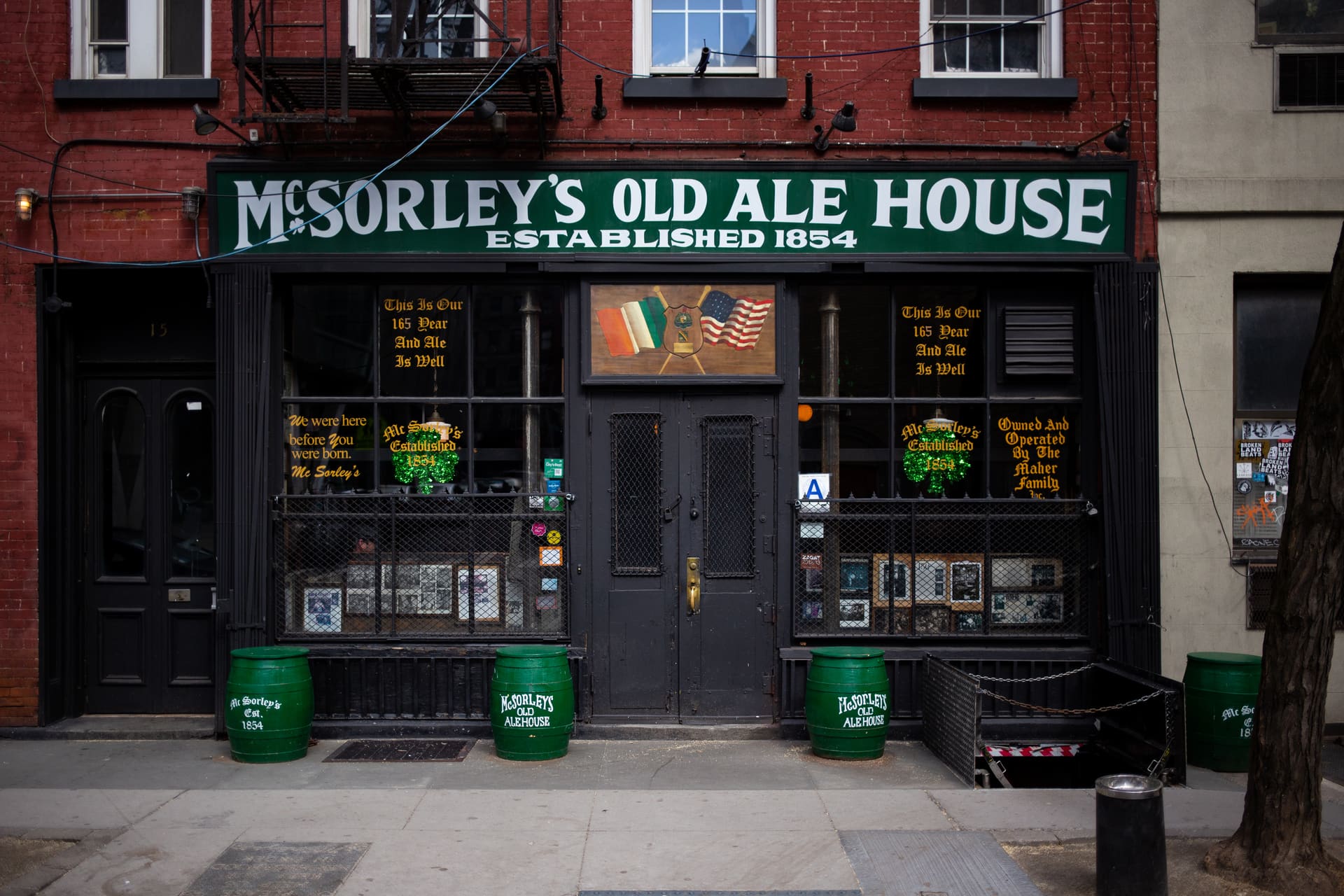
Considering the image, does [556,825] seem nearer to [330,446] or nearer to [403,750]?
[403,750]

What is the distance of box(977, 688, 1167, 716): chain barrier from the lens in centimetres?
763

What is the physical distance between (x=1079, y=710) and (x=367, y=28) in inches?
303

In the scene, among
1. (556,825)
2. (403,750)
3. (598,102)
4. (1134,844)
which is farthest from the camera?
(598,102)

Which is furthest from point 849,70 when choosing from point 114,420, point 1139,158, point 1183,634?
point 114,420

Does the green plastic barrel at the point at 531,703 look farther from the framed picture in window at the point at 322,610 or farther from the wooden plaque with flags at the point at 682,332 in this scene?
the wooden plaque with flags at the point at 682,332

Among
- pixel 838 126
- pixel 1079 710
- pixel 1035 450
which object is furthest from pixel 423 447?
pixel 1079 710

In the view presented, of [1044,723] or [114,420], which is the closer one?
[1044,723]

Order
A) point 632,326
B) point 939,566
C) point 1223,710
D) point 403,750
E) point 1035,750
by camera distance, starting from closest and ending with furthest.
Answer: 1. point 1223,710
2. point 403,750
3. point 1035,750
4. point 632,326
5. point 939,566

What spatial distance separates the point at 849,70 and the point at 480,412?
4001 mm

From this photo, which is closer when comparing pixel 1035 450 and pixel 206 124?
pixel 206 124

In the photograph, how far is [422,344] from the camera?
8938 millimetres

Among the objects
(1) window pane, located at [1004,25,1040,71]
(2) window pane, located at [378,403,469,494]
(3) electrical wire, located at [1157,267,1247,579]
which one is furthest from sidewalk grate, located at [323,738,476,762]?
(1) window pane, located at [1004,25,1040,71]

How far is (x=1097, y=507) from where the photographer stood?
8.85m

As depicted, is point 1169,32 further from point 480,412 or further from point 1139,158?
point 480,412
